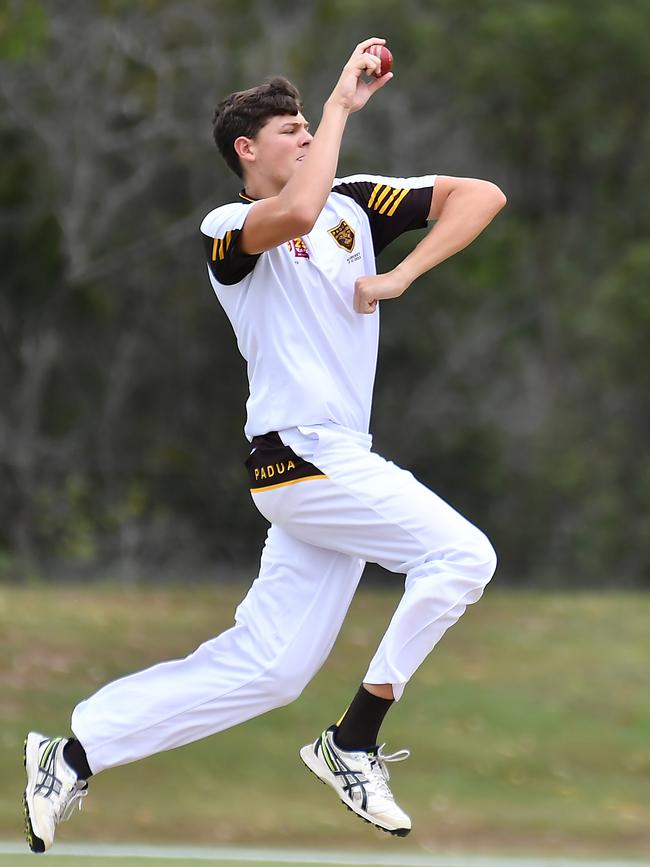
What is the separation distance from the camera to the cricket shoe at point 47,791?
4828mm

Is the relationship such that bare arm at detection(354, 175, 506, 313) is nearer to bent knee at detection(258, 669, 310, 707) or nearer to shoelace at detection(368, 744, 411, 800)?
bent knee at detection(258, 669, 310, 707)

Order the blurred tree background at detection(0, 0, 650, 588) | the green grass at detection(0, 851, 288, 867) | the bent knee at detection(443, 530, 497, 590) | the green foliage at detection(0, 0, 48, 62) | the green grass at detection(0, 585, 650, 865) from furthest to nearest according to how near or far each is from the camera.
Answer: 1. the blurred tree background at detection(0, 0, 650, 588)
2. the green foliage at detection(0, 0, 48, 62)
3. the green grass at detection(0, 585, 650, 865)
4. the green grass at detection(0, 851, 288, 867)
5. the bent knee at detection(443, 530, 497, 590)

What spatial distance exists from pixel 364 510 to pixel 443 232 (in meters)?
0.88

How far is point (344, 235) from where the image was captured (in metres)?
4.92

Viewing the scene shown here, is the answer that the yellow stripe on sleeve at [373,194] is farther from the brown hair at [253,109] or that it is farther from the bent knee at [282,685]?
the bent knee at [282,685]

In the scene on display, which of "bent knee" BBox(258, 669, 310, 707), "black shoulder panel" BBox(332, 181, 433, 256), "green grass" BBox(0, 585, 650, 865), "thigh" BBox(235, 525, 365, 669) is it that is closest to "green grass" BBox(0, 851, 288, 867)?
"green grass" BBox(0, 585, 650, 865)

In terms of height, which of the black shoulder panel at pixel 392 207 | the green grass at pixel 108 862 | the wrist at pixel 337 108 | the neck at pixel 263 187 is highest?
the wrist at pixel 337 108

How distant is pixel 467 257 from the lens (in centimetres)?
2377

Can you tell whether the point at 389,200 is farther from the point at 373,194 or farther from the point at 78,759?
the point at 78,759

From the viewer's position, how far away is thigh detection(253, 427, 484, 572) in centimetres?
466

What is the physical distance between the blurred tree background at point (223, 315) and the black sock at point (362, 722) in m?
15.4

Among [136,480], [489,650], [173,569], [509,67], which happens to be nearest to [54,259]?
[136,480]

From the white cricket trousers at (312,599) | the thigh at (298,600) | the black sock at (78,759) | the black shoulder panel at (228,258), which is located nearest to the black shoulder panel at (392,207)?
the black shoulder panel at (228,258)

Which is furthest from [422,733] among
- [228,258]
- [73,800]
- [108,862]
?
[228,258]
